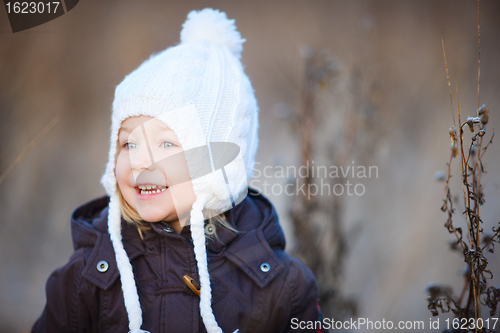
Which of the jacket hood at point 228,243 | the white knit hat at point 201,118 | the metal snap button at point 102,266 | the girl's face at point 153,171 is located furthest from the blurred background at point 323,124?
the metal snap button at point 102,266

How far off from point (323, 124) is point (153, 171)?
1.66 meters

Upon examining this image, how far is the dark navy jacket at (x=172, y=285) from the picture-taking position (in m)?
1.47

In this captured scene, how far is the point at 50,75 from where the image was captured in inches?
126

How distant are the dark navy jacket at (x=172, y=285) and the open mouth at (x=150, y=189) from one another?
5.6 inches

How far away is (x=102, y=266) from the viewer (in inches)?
58.3

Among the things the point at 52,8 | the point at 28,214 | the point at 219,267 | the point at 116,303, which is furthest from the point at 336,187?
the point at 28,214

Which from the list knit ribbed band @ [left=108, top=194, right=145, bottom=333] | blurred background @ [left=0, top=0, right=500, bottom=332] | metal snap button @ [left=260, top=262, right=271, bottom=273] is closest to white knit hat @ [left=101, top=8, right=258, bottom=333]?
knit ribbed band @ [left=108, top=194, right=145, bottom=333]

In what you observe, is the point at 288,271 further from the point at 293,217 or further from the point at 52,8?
the point at 52,8

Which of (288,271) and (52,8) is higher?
(52,8)

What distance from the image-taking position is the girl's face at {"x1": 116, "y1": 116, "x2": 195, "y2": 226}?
1.47 meters

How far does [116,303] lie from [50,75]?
2.46m

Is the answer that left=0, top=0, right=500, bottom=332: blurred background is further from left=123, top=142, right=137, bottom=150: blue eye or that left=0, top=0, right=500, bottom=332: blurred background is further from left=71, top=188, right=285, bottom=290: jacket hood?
left=123, top=142, right=137, bottom=150: blue eye

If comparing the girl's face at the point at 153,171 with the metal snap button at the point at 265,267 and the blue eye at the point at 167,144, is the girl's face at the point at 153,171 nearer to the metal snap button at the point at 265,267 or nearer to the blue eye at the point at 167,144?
the blue eye at the point at 167,144

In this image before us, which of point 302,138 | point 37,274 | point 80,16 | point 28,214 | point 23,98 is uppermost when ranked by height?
point 80,16
